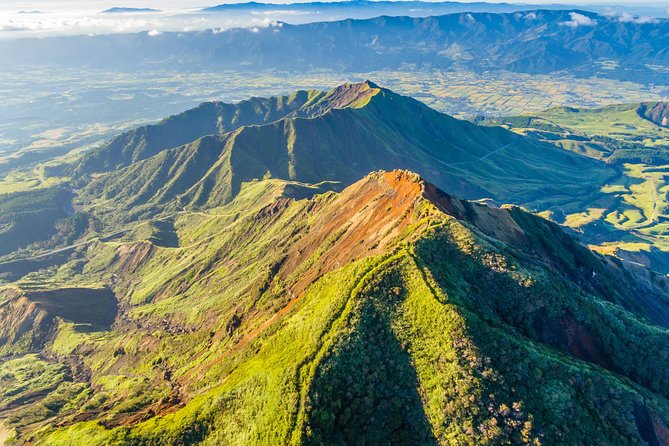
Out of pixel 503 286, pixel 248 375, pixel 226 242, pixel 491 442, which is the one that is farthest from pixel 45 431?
pixel 226 242

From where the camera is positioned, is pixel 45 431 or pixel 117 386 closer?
pixel 45 431

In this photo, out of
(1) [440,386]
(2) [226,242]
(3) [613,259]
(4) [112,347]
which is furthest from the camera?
(2) [226,242]

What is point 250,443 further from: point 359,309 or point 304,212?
point 304,212

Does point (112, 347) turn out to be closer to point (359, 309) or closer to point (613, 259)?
point (359, 309)

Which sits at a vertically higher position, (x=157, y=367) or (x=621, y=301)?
(x=621, y=301)

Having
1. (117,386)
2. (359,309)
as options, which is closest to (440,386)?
(359,309)

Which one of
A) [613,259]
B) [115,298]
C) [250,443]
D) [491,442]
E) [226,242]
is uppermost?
[491,442]

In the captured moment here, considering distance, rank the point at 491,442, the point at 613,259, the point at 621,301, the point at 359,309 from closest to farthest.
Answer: the point at 491,442 → the point at 359,309 → the point at 621,301 → the point at 613,259
